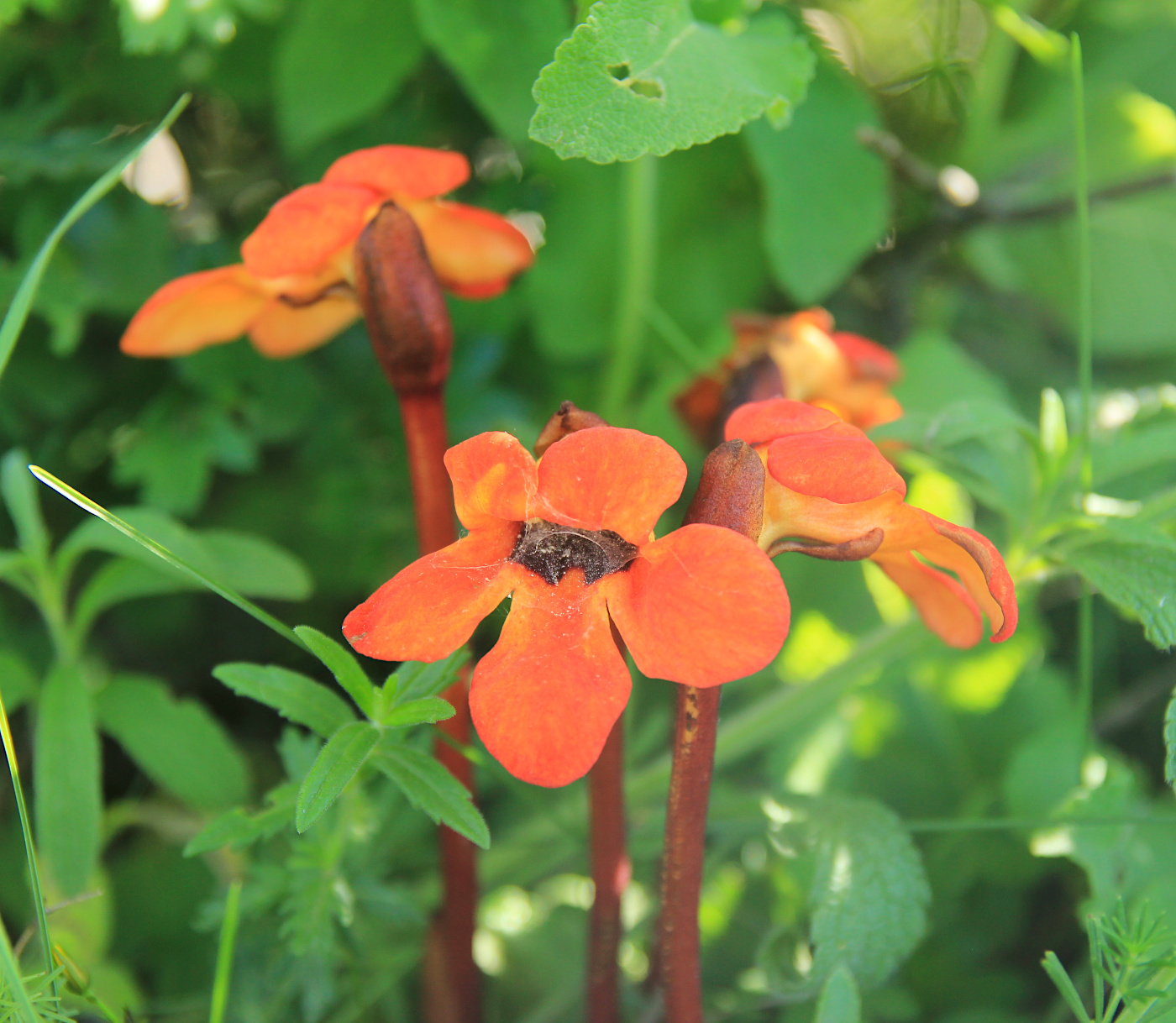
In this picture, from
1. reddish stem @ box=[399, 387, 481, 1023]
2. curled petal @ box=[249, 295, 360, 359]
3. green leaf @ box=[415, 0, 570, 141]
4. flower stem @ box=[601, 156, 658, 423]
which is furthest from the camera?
flower stem @ box=[601, 156, 658, 423]

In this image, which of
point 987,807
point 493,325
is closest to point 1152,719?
point 987,807

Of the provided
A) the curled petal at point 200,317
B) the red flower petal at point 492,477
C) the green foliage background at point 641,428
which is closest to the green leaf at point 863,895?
the green foliage background at point 641,428

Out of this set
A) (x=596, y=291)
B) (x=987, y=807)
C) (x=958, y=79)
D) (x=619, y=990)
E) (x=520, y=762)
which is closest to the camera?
(x=520, y=762)

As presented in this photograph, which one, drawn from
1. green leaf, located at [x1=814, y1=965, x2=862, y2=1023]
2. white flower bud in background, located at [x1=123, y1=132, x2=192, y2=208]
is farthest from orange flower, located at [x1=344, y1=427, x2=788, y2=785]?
white flower bud in background, located at [x1=123, y1=132, x2=192, y2=208]

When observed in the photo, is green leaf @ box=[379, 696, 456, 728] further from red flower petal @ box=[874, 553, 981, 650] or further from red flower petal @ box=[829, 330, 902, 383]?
red flower petal @ box=[829, 330, 902, 383]

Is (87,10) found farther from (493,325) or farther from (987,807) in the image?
(987,807)

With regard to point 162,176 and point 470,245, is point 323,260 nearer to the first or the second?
point 470,245
